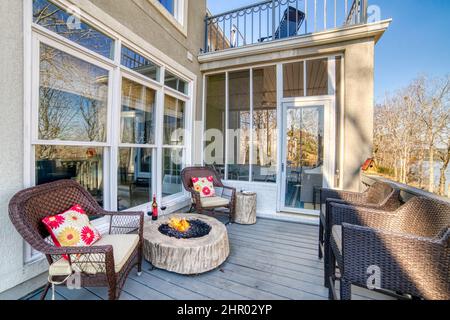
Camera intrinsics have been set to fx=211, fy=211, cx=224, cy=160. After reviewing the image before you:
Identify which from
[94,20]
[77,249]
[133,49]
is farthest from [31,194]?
[133,49]

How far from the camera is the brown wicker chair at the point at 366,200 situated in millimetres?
2176

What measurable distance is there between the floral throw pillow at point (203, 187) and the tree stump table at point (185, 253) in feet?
5.20

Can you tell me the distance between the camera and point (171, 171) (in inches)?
162

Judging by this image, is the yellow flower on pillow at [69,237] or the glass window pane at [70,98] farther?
the glass window pane at [70,98]

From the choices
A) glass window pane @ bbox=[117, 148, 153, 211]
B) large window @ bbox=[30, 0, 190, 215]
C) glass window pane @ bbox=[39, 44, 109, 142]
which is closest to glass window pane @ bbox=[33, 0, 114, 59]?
large window @ bbox=[30, 0, 190, 215]

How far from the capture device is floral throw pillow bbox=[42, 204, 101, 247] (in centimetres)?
162

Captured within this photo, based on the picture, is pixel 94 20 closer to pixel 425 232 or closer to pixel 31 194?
pixel 31 194

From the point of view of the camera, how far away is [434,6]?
433 centimetres

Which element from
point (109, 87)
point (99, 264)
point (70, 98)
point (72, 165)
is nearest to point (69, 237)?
point (99, 264)

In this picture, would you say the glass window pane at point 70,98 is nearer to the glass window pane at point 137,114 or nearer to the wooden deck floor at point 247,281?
the glass window pane at point 137,114

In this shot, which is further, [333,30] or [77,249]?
[333,30]

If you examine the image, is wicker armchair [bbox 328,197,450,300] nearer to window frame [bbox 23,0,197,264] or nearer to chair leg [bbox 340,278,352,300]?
chair leg [bbox 340,278,352,300]

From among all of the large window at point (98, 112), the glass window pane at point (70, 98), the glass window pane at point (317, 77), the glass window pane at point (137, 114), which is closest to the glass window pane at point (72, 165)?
the large window at point (98, 112)

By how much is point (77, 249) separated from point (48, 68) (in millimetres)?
1737
